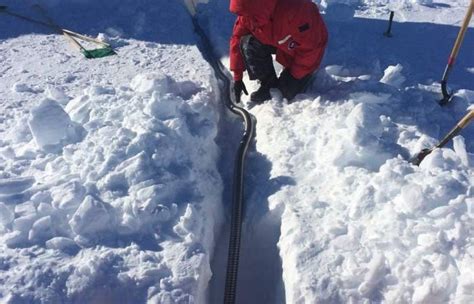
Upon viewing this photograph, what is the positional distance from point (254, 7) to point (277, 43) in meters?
0.43

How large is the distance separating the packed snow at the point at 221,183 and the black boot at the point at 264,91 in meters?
0.09

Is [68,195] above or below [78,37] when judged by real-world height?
above

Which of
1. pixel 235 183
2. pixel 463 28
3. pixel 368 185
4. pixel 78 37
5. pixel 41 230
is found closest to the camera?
pixel 41 230

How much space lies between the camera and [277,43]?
4.25 meters

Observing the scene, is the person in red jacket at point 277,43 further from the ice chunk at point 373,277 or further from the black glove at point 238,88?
the ice chunk at point 373,277

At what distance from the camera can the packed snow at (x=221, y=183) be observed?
2775 millimetres

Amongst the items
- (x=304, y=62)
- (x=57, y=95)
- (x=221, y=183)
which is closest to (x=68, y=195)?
(x=221, y=183)

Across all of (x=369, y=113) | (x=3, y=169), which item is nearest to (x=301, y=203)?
(x=369, y=113)

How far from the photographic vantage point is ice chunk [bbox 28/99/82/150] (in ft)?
11.5

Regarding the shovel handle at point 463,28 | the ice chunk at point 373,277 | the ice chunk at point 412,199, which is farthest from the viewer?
the shovel handle at point 463,28

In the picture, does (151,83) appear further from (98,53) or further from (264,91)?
(98,53)

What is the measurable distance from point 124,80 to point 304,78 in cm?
160

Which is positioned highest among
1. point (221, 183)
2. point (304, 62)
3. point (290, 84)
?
point (304, 62)

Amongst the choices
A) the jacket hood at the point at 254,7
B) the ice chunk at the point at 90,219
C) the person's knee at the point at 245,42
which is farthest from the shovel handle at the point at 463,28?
the ice chunk at the point at 90,219
